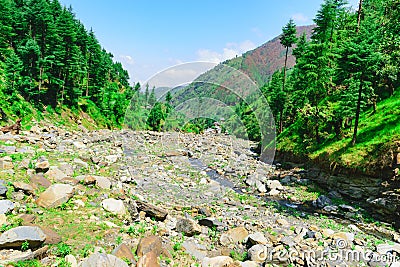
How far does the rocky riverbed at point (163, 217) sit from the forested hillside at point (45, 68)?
44.7 feet

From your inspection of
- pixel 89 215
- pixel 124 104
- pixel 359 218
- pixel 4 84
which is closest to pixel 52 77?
pixel 4 84

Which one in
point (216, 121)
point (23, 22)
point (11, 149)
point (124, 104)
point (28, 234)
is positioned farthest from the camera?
point (124, 104)

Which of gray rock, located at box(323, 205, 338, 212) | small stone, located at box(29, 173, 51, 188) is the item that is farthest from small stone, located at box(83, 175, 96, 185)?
gray rock, located at box(323, 205, 338, 212)

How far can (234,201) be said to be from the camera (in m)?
13.2

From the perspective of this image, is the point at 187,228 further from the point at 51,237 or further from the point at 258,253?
the point at 51,237

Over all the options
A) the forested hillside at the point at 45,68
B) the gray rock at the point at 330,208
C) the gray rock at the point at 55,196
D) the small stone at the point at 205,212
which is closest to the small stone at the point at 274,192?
the gray rock at the point at 330,208

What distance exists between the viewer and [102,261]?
4902mm

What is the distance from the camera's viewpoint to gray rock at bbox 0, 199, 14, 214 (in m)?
6.17

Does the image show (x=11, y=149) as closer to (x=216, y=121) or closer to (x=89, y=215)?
(x=89, y=215)

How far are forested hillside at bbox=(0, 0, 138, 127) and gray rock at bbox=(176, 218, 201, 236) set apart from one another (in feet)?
60.3

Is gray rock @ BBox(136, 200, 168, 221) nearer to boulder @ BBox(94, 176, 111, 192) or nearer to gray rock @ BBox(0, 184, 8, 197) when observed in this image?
boulder @ BBox(94, 176, 111, 192)

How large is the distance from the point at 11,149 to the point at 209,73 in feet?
30.4

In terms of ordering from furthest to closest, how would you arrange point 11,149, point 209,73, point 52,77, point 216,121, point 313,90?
point 52,77, point 313,90, point 216,121, point 11,149, point 209,73

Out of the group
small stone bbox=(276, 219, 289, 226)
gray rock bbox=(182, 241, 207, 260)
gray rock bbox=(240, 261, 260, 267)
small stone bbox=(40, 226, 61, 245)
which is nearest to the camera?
small stone bbox=(40, 226, 61, 245)
